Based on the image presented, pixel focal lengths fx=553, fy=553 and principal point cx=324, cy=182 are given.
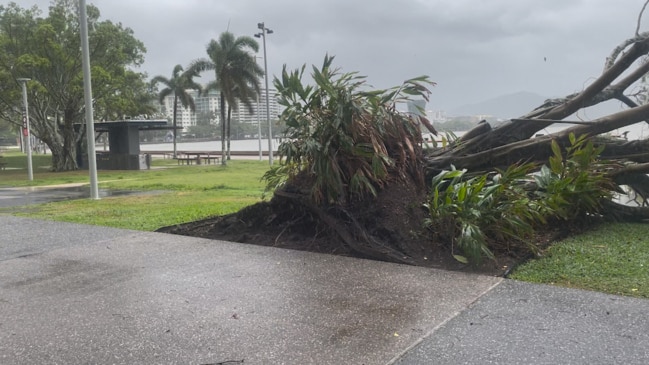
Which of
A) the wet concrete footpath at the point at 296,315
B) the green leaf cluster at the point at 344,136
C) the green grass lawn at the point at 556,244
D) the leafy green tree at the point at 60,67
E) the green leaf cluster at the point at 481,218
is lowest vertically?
the wet concrete footpath at the point at 296,315

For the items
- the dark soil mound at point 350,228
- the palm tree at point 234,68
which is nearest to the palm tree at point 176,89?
the palm tree at point 234,68

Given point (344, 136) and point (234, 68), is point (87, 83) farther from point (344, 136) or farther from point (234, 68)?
point (234, 68)

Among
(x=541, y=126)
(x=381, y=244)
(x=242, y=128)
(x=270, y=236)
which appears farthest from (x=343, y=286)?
(x=242, y=128)

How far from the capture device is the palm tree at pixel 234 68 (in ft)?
115

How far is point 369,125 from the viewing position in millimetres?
7086

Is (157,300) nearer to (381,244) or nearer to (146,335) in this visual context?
(146,335)

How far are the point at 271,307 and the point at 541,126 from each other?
229 inches

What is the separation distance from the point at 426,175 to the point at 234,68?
29.2 m

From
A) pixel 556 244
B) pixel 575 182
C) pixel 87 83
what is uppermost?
pixel 87 83

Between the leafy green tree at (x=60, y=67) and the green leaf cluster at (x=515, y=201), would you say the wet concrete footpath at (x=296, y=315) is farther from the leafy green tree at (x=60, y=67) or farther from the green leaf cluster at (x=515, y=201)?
the leafy green tree at (x=60, y=67)

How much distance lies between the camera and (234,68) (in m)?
35.4

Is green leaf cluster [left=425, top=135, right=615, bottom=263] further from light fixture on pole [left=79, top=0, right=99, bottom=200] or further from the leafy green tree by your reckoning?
the leafy green tree

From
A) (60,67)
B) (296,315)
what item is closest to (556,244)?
(296,315)

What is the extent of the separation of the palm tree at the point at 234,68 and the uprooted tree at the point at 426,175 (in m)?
27.8
